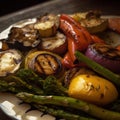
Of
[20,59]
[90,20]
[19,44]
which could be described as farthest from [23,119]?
[90,20]

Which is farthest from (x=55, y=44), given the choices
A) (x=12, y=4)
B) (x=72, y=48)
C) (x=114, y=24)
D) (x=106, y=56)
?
(x=12, y=4)

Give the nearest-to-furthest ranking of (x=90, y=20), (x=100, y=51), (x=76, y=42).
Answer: (x=100, y=51) → (x=76, y=42) → (x=90, y=20)

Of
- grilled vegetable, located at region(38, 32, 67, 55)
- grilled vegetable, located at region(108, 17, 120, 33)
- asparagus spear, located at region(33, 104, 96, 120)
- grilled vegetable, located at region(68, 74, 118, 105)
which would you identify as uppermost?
grilled vegetable, located at region(38, 32, 67, 55)

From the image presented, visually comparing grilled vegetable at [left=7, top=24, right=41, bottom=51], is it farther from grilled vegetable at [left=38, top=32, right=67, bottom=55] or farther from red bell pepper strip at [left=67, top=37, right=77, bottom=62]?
red bell pepper strip at [left=67, top=37, right=77, bottom=62]

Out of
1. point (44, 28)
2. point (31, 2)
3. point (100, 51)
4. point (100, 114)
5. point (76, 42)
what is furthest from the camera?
point (31, 2)

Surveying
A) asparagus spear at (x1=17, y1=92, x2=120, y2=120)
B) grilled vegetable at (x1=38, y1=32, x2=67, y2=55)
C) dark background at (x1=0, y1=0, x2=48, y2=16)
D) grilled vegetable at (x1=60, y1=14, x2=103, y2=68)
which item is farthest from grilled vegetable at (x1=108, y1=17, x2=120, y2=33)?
dark background at (x1=0, y1=0, x2=48, y2=16)

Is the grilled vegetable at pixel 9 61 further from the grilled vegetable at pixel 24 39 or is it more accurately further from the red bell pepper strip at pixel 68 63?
the red bell pepper strip at pixel 68 63

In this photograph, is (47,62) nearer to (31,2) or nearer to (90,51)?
(90,51)
